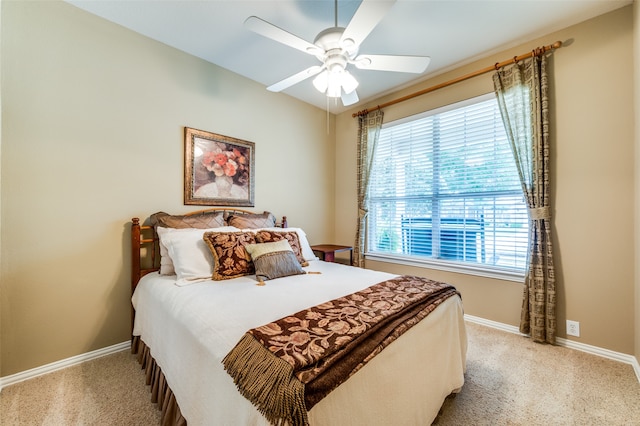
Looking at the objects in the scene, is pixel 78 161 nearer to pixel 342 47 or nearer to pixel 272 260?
pixel 272 260

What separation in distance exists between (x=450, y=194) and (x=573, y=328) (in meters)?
1.56

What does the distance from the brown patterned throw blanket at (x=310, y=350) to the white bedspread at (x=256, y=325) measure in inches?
1.8

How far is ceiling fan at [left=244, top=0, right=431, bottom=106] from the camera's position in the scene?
1366mm

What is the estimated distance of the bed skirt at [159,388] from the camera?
132cm

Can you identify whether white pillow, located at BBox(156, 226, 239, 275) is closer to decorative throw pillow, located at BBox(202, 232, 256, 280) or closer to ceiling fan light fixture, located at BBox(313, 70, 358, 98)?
decorative throw pillow, located at BBox(202, 232, 256, 280)

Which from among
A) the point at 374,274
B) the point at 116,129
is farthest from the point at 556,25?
the point at 116,129

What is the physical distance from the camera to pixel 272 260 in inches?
79.4

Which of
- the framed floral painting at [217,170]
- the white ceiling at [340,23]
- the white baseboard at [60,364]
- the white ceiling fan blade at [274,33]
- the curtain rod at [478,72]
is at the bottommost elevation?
the white baseboard at [60,364]

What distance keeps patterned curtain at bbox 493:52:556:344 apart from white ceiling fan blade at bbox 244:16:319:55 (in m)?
2.02

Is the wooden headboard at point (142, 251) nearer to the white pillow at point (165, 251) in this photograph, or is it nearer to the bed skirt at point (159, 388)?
the white pillow at point (165, 251)

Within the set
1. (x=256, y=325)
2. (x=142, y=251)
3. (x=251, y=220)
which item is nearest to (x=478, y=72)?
(x=251, y=220)

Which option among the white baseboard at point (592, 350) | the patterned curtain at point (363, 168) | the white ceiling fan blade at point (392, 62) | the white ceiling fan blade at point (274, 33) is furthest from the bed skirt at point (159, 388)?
the white baseboard at point (592, 350)

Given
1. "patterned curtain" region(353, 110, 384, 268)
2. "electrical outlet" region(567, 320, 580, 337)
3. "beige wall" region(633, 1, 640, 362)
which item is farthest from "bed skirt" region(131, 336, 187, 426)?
"beige wall" region(633, 1, 640, 362)

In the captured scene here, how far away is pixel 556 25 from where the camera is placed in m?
2.21
